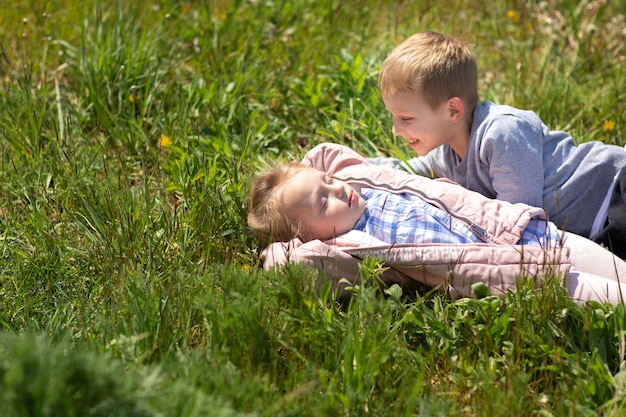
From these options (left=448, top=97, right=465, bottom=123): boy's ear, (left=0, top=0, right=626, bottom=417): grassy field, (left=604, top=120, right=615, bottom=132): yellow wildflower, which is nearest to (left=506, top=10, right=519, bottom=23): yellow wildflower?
(left=0, top=0, right=626, bottom=417): grassy field

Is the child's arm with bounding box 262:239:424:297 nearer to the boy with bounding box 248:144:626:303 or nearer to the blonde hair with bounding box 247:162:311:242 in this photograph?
the boy with bounding box 248:144:626:303

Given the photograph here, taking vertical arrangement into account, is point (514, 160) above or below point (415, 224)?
above

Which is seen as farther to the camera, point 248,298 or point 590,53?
point 590,53

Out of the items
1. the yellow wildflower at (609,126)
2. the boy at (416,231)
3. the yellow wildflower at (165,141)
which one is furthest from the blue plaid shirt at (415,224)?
the yellow wildflower at (609,126)

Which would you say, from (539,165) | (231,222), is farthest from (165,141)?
(539,165)

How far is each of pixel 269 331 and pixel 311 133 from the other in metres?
1.94

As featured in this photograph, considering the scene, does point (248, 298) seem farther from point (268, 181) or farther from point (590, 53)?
point (590, 53)

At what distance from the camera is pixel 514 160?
9.65 feet

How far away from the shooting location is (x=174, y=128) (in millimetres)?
3703

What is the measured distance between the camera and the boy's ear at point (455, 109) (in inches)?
120

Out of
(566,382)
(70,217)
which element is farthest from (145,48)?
(566,382)

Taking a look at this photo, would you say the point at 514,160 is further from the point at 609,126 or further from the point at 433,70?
the point at 609,126

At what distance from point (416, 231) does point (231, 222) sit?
77 centimetres

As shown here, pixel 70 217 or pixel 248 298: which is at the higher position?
pixel 248 298
